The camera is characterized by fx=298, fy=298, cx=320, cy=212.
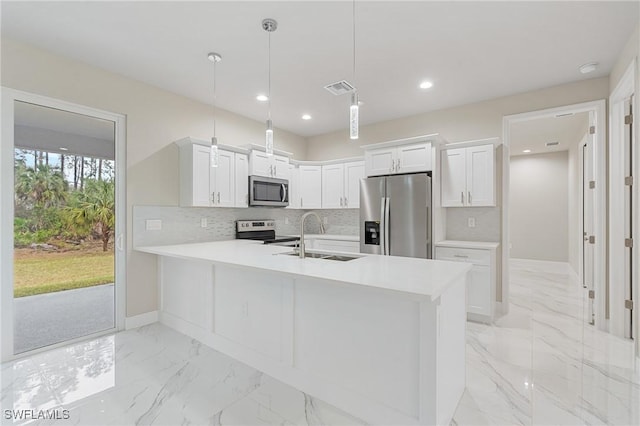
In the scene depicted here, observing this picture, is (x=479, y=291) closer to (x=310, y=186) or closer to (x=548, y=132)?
(x=310, y=186)

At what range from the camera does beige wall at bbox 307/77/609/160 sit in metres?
3.30

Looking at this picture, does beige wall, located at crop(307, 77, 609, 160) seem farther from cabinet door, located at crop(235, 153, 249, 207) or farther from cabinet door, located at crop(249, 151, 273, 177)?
cabinet door, located at crop(235, 153, 249, 207)

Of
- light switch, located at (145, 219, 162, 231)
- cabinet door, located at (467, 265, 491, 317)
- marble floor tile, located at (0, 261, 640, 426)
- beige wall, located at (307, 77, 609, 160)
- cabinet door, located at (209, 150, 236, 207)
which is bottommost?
marble floor tile, located at (0, 261, 640, 426)

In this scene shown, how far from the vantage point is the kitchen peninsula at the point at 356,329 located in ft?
5.13

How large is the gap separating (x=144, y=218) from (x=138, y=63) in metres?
1.58

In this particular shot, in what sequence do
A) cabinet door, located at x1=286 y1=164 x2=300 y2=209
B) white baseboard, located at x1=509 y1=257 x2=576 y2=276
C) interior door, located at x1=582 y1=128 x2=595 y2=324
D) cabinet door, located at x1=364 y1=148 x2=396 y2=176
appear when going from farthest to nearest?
1. white baseboard, located at x1=509 y1=257 x2=576 y2=276
2. cabinet door, located at x1=286 y1=164 x2=300 y2=209
3. cabinet door, located at x1=364 y1=148 x2=396 y2=176
4. interior door, located at x1=582 y1=128 x2=595 y2=324

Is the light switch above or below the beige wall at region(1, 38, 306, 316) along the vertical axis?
below

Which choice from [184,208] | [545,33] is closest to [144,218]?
[184,208]

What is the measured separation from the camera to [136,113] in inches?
128

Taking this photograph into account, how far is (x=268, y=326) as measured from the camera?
2246mm

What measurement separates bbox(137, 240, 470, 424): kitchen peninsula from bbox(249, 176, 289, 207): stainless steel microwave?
1.64 m

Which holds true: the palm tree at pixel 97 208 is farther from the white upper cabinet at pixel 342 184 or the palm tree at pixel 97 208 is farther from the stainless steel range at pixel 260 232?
the white upper cabinet at pixel 342 184

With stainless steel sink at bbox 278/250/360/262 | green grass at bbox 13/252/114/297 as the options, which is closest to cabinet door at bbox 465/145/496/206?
stainless steel sink at bbox 278/250/360/262

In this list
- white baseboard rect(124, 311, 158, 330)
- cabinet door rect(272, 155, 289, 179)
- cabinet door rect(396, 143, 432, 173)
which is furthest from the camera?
cabinet door rect(272, 155, 289, 179)
